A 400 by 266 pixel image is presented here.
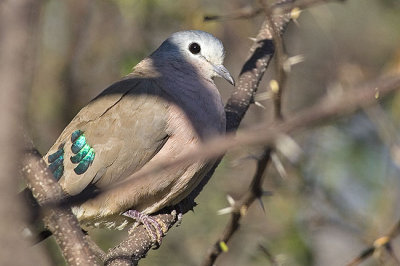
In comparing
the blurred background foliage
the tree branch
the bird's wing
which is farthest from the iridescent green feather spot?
the tree branch

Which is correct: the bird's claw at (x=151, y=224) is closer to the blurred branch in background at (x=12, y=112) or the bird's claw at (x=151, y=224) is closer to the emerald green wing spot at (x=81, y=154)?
the emerald green wing spot at (x=81, y=154)

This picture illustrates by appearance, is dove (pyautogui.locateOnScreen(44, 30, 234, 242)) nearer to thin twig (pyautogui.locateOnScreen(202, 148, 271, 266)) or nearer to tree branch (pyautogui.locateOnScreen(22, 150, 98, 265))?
thin twig (pyautogui.locateOnScreen(202, 148, 271, 266))

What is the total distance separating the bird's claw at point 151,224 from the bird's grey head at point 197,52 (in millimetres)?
1109

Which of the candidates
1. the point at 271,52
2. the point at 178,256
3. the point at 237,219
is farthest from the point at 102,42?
the point at 237,219

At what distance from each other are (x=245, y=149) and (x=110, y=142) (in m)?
1.88

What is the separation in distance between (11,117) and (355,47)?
8.17 meters

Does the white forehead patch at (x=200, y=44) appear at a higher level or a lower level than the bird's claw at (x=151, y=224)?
higher

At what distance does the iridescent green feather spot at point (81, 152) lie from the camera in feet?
13.5

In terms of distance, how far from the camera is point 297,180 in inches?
241

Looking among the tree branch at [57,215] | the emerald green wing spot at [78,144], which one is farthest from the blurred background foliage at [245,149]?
the tree branch at [57,215]

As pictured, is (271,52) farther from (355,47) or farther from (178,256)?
(355,47)

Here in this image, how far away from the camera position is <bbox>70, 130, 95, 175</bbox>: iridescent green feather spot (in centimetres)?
410

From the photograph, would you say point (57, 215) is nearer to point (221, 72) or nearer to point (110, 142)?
point (110, 142)

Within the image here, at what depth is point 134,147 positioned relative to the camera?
165 inches
